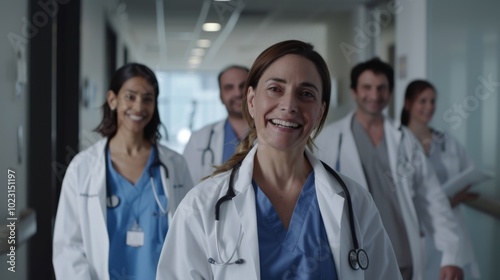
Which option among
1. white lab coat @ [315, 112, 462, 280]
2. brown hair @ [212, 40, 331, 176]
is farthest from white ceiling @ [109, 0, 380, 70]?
brown hair @ [212, 40, 331, 176]

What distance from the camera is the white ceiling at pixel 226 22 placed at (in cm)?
570

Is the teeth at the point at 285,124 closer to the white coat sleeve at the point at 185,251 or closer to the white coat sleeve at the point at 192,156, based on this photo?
the white coat sleeve at the point at 185,251

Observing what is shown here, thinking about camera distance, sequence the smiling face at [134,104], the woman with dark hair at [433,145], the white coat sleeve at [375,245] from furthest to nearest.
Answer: the woman with dark hair at [433,145], the smiling face at [134,104], the white coat sleeve at [375,245]

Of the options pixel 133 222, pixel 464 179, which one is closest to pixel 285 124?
pixel 133 222

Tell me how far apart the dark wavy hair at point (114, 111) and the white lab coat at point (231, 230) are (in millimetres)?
1001

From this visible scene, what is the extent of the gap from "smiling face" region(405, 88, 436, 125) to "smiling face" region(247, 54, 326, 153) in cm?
205

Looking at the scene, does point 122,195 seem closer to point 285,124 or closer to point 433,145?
point 285,124

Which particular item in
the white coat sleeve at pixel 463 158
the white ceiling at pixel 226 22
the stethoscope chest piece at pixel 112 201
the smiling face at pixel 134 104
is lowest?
the stethoscope chest piece at pixel 112 201

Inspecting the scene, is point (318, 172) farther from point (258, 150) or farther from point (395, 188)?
point (395, 188)

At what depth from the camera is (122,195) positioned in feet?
7.05

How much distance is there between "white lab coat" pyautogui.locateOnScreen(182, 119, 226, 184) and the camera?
9.13 feet

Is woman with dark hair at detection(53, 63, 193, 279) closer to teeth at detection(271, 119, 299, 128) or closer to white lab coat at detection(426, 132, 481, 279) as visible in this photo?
teeth at detection(271, 119, 299, 128)

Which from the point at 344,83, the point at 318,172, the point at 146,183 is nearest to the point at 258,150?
the point at 318,172

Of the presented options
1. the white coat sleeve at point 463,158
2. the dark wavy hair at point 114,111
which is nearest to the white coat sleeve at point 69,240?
the dark wavy hair at point 114,111
